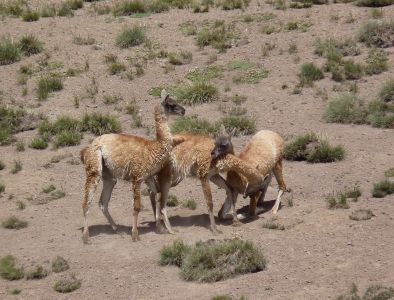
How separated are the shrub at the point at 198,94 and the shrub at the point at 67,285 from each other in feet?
30.1

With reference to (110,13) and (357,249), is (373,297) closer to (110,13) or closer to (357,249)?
(357,249)

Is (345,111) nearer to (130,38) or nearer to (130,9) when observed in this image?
(130,38)

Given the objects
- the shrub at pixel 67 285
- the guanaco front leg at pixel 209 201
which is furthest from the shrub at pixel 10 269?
the guanaco front leg at pixel 209 201

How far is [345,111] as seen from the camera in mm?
21328

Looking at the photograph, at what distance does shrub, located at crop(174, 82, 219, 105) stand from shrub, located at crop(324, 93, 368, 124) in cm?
305

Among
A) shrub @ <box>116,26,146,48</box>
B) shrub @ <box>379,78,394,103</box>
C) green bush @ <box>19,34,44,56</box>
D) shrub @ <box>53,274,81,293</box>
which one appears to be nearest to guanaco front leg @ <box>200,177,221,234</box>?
shrub @ <box>53,274,81,293</box>

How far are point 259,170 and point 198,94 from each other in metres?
6.50

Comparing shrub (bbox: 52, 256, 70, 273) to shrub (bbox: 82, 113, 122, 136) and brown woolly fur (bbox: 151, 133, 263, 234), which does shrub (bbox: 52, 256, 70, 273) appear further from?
shrub (bbox: 82, 113, 122, 136)

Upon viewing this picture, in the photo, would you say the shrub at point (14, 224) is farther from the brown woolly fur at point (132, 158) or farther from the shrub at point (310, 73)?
the shrub at point (310, 73)

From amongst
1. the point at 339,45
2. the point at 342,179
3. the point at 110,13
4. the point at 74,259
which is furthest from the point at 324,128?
the point at 110,13

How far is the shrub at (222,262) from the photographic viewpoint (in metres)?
14.2

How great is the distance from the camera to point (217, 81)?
2425 cm

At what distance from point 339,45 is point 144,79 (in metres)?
5.42

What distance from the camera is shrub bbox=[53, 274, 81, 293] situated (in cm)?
1438
